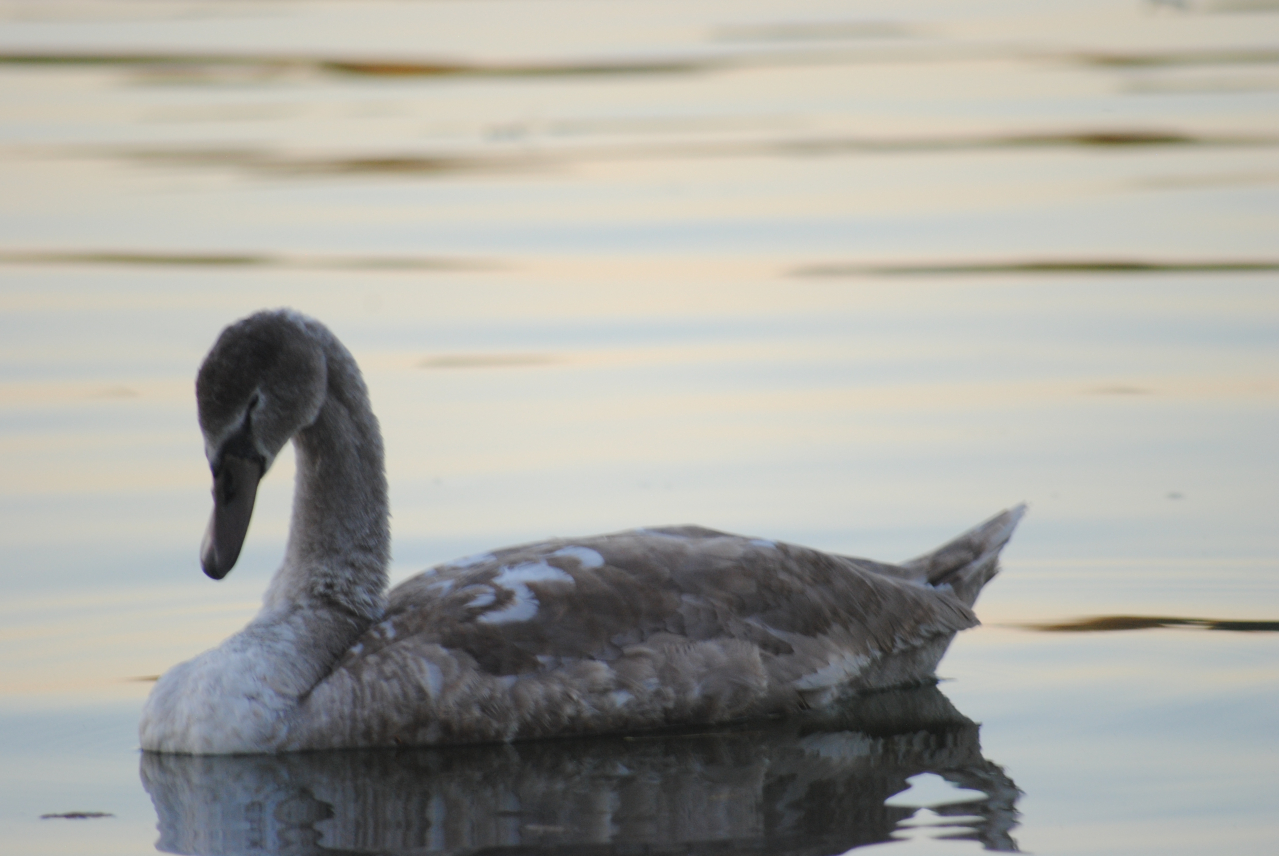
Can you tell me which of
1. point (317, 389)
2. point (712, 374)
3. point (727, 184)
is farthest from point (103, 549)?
point (727, 184)

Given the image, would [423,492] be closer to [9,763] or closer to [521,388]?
[521,388]

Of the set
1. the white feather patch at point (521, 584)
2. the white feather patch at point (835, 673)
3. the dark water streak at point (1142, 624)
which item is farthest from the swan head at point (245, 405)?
the dark water streak at point (1142, 624)

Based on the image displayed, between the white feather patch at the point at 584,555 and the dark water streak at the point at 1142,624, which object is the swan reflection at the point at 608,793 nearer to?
the white feather patch at the point at 584,555

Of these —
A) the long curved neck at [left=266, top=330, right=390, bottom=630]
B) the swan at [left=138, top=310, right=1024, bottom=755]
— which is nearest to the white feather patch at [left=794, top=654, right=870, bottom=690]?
the swan at [left=138, top=310, right=1024, bottom=755]

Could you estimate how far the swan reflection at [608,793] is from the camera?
668 centimetres

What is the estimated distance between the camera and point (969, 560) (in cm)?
898

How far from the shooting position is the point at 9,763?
763cm

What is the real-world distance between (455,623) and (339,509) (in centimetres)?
70

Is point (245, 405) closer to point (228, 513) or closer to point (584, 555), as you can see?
point (228, 513)

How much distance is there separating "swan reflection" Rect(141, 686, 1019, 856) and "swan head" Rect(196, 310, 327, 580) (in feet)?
2.69

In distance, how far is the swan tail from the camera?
352 inches

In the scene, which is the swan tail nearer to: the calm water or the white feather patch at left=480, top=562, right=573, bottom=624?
the calm water

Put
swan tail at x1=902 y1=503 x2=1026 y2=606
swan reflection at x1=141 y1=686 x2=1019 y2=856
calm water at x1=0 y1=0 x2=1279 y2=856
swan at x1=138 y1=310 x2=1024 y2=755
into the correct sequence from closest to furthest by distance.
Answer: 1. swan reflection at x1=141 y1=686 x2=1019 y2=856
2. calm water at x1=0 y1=0 x2=1279 y2=856
3. swan at x1=138 y1=310 x2=1024 y2=755
4. swan tail at x1=902 y1=503 x2=1026 y2=606

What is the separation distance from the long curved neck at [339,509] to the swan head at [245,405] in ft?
0.65
